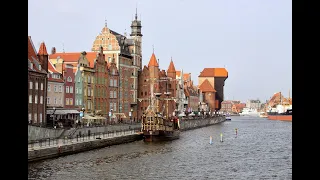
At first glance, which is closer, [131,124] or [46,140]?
[46,140]

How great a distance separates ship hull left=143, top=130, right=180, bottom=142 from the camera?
67.2 meters

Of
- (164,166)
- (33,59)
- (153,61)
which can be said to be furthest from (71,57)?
(164,166)

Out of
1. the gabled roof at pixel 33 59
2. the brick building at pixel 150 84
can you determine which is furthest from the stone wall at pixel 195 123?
the gabled roof at pixel 33 59

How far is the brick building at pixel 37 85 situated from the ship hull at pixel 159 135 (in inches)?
637

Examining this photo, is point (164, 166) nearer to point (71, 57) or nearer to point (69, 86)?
point (69, 86)

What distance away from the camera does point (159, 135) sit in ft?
227

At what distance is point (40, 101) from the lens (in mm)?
56062

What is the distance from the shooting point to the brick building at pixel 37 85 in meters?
53.8

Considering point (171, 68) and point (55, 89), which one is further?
point (171, 68)

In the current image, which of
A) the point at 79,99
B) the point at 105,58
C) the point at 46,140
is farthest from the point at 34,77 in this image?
the point at 105,58

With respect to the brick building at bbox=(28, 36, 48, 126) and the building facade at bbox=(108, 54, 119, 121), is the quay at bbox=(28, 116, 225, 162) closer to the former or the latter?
the brick building at bbox=(28, 36, 48, 126)

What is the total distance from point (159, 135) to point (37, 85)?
21241 mm
